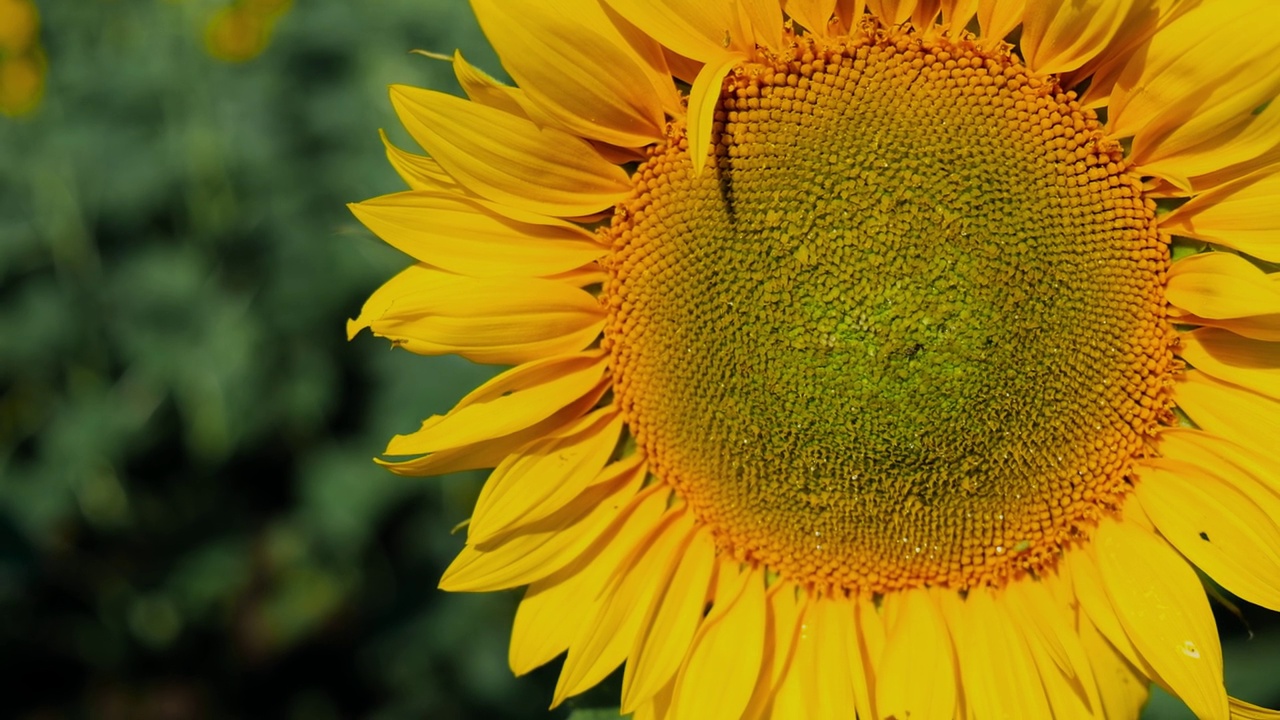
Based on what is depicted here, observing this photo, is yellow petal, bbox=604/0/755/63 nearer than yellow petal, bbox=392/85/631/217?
Yes

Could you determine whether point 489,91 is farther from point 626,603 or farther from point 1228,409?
point 1228,409

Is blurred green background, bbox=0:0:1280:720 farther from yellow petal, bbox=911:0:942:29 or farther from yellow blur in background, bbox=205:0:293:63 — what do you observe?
yellow petal, bbox=911:0:942:29

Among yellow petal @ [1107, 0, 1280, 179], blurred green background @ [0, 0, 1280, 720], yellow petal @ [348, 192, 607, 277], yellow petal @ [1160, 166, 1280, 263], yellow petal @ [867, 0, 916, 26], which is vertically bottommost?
blurred green background @ [0, 0, 1280, 720]

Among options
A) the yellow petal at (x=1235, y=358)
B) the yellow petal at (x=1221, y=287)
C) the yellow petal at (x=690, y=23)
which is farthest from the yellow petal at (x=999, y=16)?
the yellow petal at (x=1235, y=358)

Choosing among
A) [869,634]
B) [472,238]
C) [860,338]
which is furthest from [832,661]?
[472,238]

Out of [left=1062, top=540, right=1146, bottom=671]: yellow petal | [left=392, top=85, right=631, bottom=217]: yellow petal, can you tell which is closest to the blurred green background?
[left=392, top=85, right=631, bottom=217]: yellow petal

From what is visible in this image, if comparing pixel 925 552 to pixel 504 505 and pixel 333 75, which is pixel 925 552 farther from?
pixel 333 75

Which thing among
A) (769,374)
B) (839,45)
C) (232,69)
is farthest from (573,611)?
(232,69)
